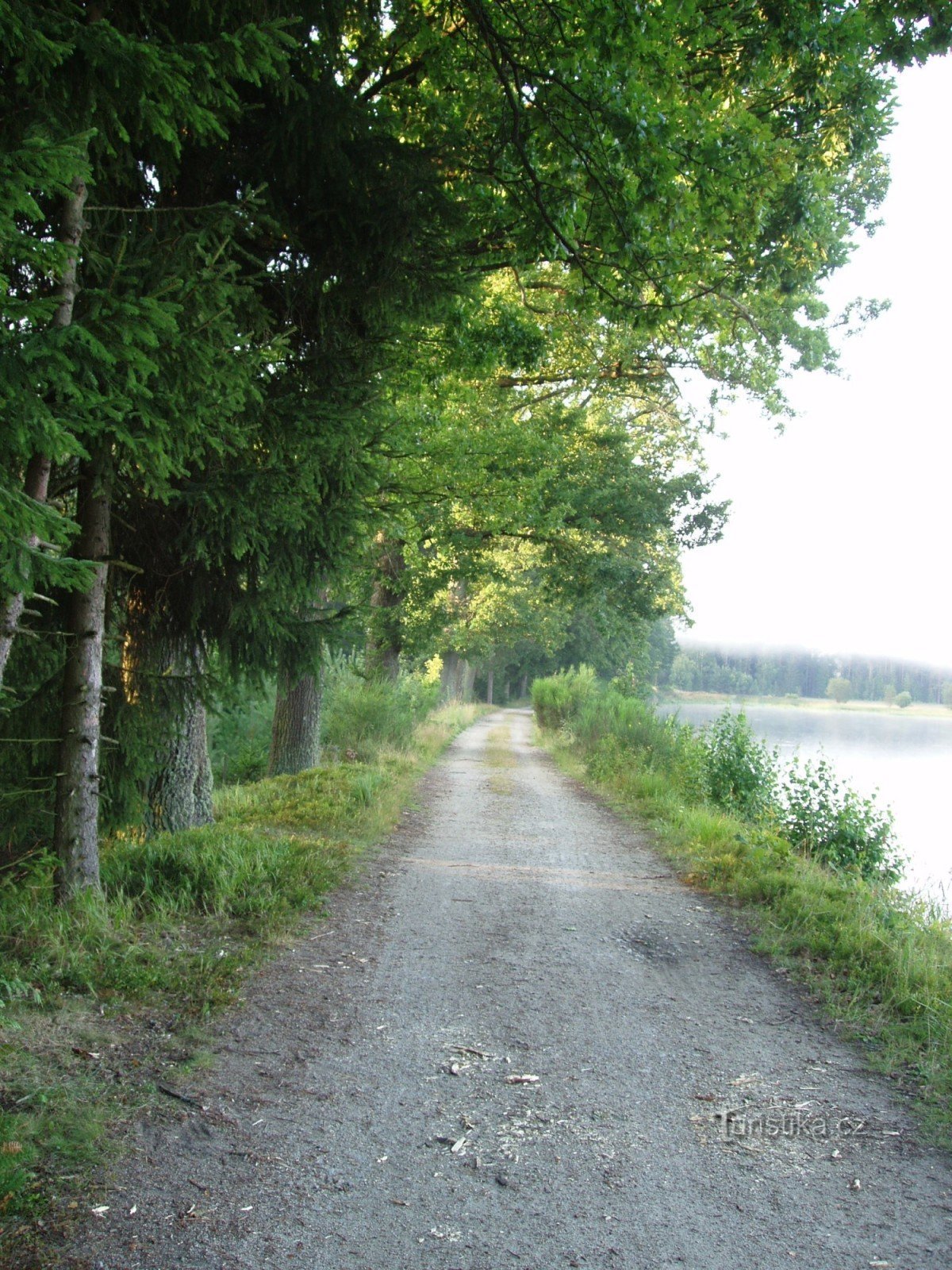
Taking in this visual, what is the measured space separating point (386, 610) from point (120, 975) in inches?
552

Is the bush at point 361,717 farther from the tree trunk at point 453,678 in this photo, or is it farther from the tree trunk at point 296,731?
the tree trunk at point 453,678

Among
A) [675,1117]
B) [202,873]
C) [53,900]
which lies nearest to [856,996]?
[675,1117]

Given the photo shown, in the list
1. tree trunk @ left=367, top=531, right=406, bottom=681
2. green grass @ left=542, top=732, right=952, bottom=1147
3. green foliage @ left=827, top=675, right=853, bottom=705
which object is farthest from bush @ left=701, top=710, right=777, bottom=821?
green foliage @ left=827, top=675, right=853, bottom=705

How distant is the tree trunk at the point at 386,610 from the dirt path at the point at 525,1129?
10.5 meters

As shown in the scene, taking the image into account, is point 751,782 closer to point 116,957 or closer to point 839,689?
point 116,957

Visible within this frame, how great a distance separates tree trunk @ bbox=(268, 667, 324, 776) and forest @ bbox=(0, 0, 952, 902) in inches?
179

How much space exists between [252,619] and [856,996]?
14.0ft

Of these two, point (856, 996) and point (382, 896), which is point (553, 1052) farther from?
point (382, 896)

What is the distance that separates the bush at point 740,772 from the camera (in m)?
11.7

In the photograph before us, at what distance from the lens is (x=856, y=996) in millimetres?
4676

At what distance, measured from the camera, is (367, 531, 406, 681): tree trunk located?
53.5 feet

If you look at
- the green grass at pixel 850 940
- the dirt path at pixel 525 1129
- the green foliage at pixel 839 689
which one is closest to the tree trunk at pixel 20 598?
the dirt path at pixel 525 1129

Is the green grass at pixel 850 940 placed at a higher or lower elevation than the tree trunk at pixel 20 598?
lower

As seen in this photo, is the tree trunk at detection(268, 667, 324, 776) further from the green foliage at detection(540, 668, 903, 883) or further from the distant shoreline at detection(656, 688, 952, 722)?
the distant shoreline at detection(656, 688, 952, 722)
